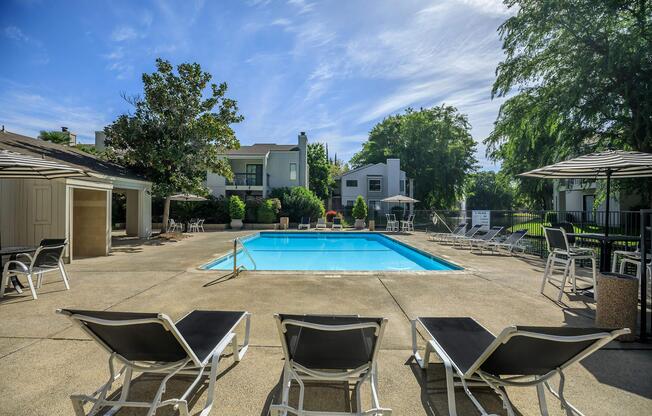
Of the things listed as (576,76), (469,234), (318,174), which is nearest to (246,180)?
(318,174)

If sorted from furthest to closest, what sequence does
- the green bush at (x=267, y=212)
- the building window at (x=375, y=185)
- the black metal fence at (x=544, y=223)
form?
the building window at (x=375, y=185)
the green bush at (x=267, y=212)
the black metal fence at (x=544, y=223)

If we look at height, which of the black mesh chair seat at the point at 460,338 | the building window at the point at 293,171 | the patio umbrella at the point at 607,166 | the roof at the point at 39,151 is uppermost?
the building window at the point at 293,171

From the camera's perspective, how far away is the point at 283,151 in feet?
90.7

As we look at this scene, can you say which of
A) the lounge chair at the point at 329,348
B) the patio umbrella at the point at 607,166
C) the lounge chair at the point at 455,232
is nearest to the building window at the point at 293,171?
the lounge chair at the point at 455,232

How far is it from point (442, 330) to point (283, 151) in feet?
85.8

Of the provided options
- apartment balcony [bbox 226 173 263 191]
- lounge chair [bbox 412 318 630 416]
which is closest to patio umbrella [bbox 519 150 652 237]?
lounge chair [bbox 412 318 630 416]

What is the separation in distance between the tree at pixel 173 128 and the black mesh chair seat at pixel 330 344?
14.3 metres

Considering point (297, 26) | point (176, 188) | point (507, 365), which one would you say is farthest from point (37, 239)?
point (507, 365)

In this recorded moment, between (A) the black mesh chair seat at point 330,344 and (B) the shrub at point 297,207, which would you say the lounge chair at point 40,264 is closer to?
(A) the black mesh chair seat at point 330,344

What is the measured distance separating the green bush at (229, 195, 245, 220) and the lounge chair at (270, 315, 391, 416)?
19.4m

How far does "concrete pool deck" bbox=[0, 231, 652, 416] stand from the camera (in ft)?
7.57

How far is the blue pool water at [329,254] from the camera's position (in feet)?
31.6

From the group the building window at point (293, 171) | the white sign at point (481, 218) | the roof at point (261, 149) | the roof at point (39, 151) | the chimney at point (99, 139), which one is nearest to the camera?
the roof at point (39, 151)

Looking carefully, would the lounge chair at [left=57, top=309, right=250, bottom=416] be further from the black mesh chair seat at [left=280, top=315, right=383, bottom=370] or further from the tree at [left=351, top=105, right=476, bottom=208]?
the tree at [left=351, top=105, right=476, bottom=208]
